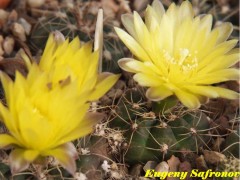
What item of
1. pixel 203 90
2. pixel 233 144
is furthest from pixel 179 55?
pixel 233 144

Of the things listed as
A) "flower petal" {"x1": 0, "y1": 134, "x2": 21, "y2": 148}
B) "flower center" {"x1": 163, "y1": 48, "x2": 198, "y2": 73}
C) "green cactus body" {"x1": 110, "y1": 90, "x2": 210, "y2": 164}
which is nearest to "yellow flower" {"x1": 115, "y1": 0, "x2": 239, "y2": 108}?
"flower center" {"x1": 163, "y1": 48, "x2": 198, "y2": 73}

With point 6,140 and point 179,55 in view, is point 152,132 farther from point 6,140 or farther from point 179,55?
point 6,140

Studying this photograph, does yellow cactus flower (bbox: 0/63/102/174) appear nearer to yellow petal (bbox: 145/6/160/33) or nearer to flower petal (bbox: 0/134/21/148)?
flower petal (bbox: 0/134/21/148)

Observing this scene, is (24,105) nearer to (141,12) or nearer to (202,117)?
(202,117)

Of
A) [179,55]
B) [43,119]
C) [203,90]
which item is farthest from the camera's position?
[179,55]

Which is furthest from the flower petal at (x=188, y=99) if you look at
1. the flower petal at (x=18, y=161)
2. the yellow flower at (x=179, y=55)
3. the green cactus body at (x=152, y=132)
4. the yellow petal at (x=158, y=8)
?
the flower petal at (x=18, y=161)

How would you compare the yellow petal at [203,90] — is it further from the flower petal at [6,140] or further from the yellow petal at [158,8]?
the flower petal at [6,140]

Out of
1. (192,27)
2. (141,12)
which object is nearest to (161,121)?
(192,27)
